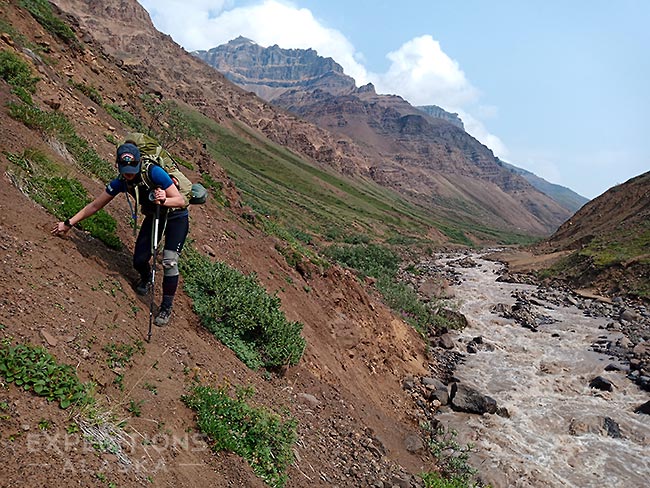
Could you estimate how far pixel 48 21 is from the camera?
20.0 meters

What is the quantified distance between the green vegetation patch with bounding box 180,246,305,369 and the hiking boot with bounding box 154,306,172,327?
1063 mm

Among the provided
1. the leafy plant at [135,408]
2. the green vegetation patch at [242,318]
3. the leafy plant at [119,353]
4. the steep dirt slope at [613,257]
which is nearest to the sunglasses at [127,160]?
the leafy plant at [119,353]

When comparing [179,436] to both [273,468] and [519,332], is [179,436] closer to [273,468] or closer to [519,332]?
[273,468]

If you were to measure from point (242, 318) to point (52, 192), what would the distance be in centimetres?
376

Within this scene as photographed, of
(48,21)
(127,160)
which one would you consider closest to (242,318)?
(127,160)

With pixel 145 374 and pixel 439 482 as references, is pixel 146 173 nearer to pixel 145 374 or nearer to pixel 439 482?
pixel 145 374

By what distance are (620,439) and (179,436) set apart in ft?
39.3

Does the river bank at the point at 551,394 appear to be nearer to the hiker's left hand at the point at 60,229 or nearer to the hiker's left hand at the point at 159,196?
the hiker's left hand at the point at 159,196

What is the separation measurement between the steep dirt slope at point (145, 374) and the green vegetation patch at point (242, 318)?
32cm

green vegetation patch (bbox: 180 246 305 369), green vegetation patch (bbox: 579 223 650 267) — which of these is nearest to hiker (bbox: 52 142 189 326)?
green vegetation patch (bbox: 180 246 305 369)

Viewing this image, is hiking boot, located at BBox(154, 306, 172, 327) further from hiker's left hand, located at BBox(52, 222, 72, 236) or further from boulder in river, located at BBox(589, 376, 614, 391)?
boulder in river, located at BBox(589, 376, 614, 391)

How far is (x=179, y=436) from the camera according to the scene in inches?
173

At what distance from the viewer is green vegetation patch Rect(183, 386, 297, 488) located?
4715 millimetres

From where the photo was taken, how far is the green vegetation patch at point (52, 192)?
6444 millimetres
